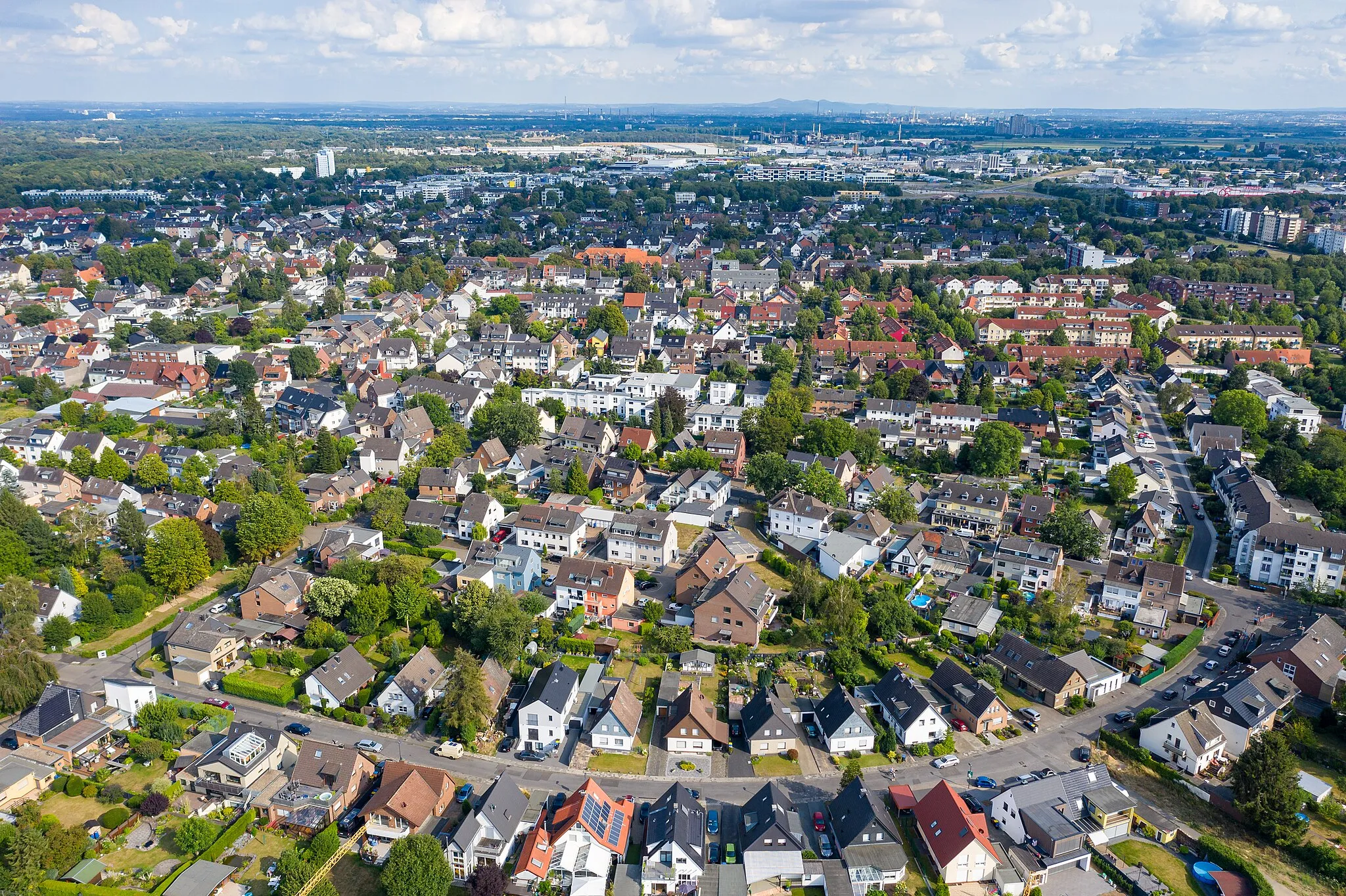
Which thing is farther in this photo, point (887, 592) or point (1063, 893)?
point (887, 592)

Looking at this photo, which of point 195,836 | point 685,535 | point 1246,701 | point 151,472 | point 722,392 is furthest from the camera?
point 722,392

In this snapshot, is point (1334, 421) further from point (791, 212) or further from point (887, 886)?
point (791, 212)

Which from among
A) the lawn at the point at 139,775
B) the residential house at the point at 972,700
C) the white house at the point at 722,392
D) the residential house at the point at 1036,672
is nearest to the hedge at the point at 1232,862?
the residential house at the point at 972,700

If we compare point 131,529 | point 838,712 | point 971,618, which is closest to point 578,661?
point 838,712

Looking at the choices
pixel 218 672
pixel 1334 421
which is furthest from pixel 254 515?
pixel 1334 421

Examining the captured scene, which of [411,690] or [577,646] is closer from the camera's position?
[411,690]

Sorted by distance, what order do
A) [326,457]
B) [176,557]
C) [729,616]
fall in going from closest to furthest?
[729,616] < [176,557] < [326,457]

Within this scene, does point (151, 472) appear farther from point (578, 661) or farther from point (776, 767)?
point (776, 767)
